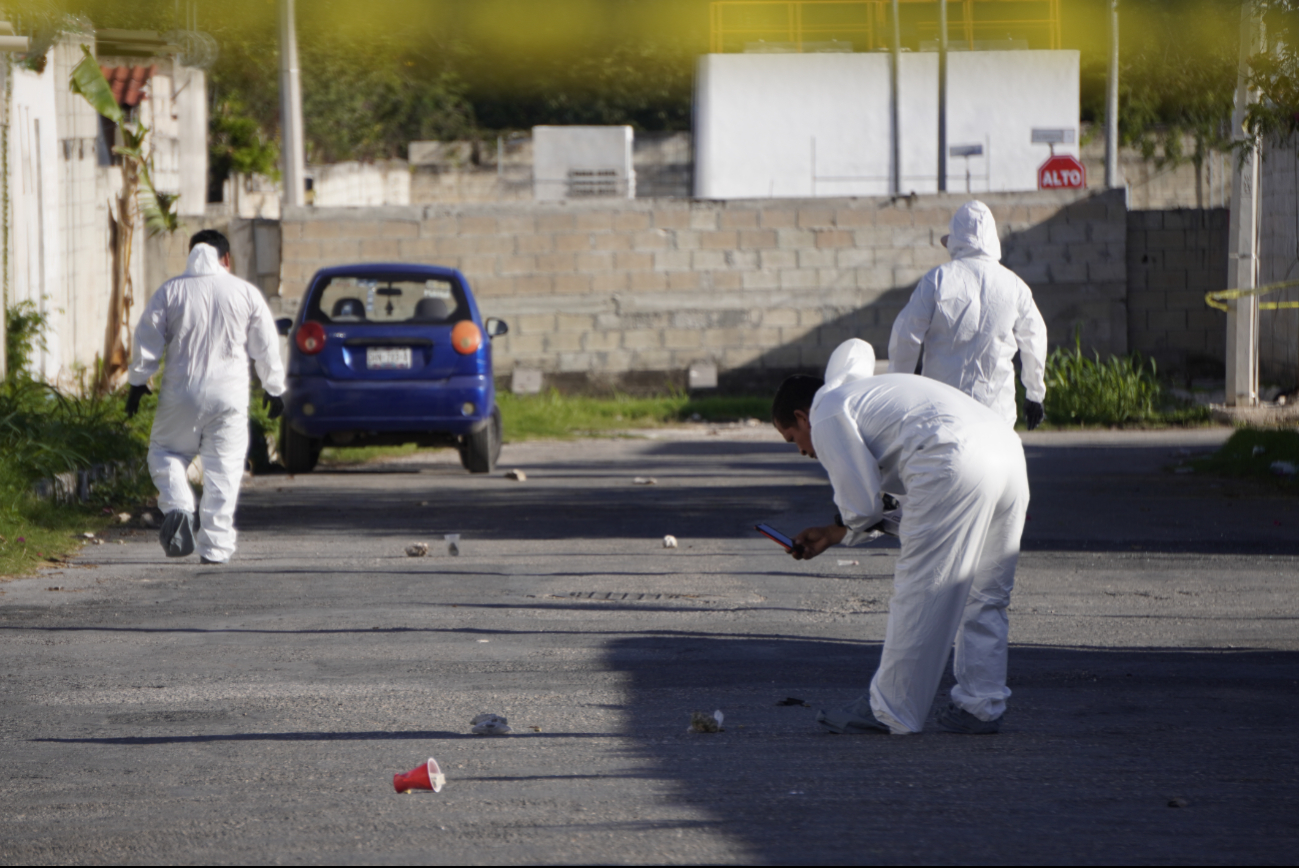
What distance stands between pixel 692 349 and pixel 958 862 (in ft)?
52.2

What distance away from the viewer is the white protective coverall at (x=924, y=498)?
4922 millimetres

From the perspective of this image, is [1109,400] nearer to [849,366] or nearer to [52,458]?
[52,458]

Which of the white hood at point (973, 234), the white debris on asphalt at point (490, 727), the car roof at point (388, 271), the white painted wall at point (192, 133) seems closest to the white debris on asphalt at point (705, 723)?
the white debris on asphalt at point (490, 727)

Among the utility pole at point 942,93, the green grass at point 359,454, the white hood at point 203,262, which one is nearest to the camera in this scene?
the white hood at point 203,262

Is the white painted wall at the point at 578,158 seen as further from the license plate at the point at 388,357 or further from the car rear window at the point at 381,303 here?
the license plate at the point at 388,357

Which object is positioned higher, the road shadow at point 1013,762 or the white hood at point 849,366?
the white hood at point 849,366

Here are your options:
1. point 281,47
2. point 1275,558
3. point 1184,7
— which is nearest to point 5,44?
point 1275,558

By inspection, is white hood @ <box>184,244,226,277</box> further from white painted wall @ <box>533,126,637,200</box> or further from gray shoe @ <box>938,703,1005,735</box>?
white painted wall @ <box>533,126,637,200</box>

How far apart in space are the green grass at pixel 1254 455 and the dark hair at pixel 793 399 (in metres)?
8.18

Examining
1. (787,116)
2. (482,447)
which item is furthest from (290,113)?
(787,116)

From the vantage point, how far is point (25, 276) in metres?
14.7

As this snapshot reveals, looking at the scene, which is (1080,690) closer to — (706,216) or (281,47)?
(706,216)

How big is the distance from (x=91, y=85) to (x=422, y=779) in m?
13.0

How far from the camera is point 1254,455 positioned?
12.8 metres
